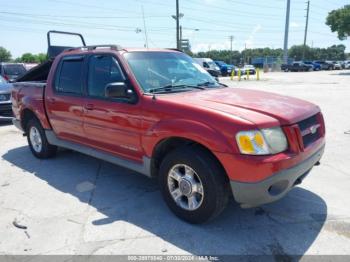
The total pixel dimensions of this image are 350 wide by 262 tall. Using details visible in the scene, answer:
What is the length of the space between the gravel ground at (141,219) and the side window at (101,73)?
1.38 metres

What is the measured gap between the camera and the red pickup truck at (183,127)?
2.79 meters

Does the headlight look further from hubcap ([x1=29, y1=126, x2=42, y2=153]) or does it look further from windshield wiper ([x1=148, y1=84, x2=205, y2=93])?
hubcap ([x1=29, y1=126, x2=42, y2=153])

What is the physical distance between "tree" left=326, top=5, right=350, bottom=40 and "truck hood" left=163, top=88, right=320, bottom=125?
4435cm

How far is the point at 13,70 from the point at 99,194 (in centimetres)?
1243

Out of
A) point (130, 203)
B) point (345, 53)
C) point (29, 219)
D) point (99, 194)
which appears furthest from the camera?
point (345, 53)

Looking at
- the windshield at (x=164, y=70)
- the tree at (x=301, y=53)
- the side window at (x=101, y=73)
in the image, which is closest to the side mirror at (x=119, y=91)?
the windshield at (x=164, y=70)

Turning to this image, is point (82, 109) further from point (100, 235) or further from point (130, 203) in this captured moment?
point (100, 235)

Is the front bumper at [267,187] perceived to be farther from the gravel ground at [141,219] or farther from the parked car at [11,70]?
the parked car at [11,70]

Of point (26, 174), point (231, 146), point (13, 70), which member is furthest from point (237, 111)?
point (13, 70)

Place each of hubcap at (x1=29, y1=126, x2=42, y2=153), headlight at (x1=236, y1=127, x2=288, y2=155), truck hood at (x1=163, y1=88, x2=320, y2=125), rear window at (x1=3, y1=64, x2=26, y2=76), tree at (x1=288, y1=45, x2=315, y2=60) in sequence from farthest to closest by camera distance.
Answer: tree at (x1=288, y1=45, x2=315, y2=60) → rear window at (x1=3, y1=64, x2=26, y2=76) → hubcap at (x1=29, y1=126, x2=42, y2=153) → truck hood at (x1=163, y1=88, x2=320, y2=125) → headlight at (x1=236, y1=127, x2=288, y2=155)

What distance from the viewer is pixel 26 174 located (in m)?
5.01

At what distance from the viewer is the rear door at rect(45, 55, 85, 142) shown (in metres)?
4.48

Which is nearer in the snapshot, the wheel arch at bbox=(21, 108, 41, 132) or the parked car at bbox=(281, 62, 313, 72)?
the wheel arch at bbox=(21, 108, 41, 132)

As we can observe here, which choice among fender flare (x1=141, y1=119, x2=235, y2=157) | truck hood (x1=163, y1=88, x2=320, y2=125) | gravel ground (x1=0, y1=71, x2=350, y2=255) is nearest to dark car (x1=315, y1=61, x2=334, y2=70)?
gravel ground (x1=0, y1=71, x2=350, y2=255)
